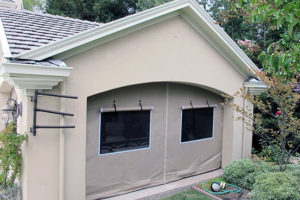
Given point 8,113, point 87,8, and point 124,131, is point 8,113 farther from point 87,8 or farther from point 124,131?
point 87,8

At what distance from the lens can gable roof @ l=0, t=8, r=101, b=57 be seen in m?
4.70

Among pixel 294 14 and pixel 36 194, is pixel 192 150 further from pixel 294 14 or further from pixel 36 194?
pixel 294 14

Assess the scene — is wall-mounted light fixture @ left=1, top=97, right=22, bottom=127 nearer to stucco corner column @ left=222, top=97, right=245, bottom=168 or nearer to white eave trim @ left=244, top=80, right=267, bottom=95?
stucco corner column @ left=222, top=97, right=245, bottom=168

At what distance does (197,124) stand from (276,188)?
2985 mm

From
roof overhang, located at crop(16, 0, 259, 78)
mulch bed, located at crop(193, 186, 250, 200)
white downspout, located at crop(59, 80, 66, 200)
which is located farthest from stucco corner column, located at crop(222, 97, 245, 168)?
white downspout, located at crop(59, 80, 66, 200)

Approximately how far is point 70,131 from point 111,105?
1.38 meters

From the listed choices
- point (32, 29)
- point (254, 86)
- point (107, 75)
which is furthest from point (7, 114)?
point (254, 86)

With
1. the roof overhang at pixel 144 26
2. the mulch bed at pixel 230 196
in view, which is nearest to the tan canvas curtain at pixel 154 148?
the mulch bed at pixel 230 196

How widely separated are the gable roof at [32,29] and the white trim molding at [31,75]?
288mm

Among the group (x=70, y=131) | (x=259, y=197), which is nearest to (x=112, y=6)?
(x=70, y=131)

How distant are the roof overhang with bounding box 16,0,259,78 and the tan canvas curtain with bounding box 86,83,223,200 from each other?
1343 mm

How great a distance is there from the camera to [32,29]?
5.58 meters

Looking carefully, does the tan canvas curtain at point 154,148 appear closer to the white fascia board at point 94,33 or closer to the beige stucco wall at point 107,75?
the beige stucco wall at point 107,75

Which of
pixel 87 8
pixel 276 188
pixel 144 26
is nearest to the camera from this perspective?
pixel 276 188
